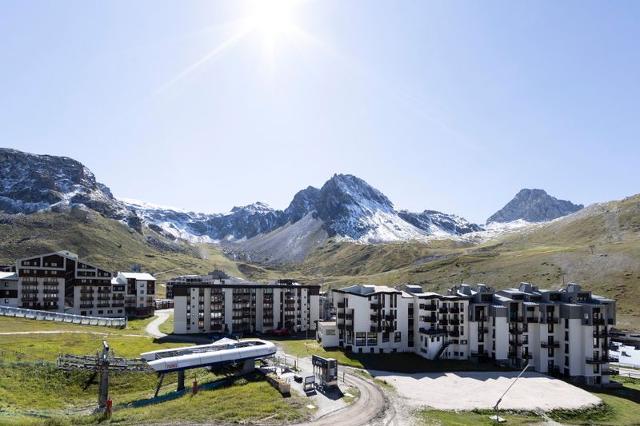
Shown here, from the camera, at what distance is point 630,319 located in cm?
14575

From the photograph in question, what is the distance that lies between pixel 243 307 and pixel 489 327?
214 ft

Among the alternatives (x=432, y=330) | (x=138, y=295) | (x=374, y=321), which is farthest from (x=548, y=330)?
(x=138, y=295)

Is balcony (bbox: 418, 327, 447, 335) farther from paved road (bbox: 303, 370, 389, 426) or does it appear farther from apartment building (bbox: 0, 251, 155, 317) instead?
apartment building (bbox: 0, 251, 155, 317)

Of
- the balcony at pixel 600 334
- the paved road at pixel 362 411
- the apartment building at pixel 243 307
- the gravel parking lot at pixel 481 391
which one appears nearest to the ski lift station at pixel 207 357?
the paved road at pixel 362 411

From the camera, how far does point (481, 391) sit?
7506 centimetres

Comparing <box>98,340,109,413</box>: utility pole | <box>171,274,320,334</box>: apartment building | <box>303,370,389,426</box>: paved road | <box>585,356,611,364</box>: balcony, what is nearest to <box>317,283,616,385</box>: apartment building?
<box>585,356,611,364</box>: balcony

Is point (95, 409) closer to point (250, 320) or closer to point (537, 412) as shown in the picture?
point (537, 412)

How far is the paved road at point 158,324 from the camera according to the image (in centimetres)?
11537

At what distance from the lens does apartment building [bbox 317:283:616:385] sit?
96062 millimetres

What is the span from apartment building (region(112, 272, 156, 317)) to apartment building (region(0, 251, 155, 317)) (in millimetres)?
4608

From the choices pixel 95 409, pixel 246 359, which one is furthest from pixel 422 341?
pixel 95 409

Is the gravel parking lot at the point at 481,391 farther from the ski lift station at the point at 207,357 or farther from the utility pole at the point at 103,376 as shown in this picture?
the utility pole at the point at 103,376

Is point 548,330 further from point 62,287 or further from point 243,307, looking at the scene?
point 62,287

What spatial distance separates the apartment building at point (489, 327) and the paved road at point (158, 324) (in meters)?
42.7
